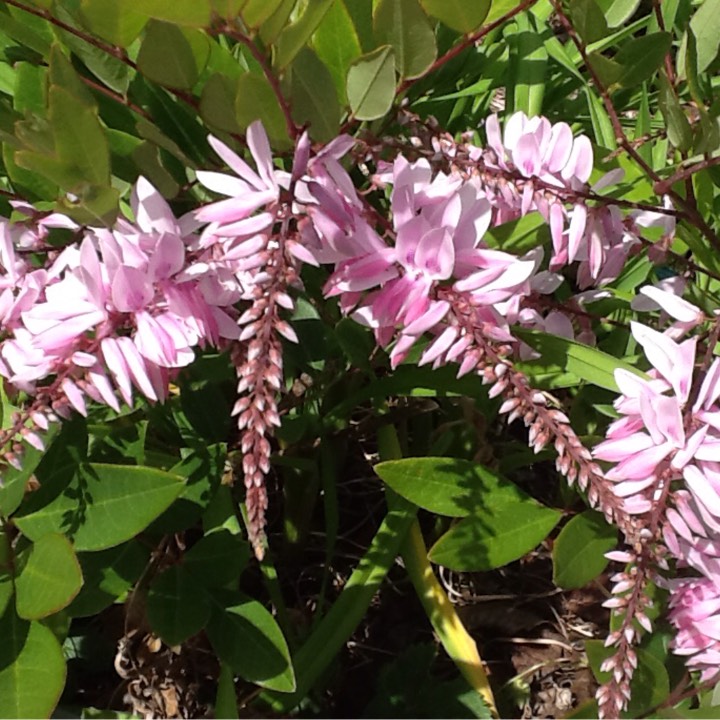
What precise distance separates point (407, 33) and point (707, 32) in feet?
0.99

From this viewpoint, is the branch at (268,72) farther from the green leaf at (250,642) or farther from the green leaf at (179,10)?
the green leaf at (250,642)

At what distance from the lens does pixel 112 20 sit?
1.59 ft

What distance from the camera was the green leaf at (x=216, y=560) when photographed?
70 centimetres

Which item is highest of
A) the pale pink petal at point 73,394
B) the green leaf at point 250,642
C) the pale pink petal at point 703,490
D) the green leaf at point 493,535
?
the pale pink petal at point 73,394

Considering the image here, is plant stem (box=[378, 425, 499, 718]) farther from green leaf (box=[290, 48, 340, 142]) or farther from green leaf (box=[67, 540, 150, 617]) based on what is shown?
green leaf (box=[290, 48, 340, 142])

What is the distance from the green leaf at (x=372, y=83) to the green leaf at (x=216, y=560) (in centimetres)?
37

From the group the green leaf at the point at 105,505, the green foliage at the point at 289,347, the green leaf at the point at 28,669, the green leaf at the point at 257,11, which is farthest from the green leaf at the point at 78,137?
the green leaf at the point at 28,669

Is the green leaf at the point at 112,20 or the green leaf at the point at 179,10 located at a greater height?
the green leaf at the point at 179,10

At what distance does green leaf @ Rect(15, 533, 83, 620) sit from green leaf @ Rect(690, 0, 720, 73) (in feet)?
1.98

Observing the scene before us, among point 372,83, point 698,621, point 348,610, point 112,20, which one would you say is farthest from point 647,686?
point 112,20

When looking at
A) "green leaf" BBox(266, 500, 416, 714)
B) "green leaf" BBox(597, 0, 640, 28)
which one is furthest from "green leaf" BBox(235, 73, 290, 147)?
"green leaf" BBox(266, 500, 416, 714)

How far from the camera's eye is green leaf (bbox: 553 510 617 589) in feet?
2.08

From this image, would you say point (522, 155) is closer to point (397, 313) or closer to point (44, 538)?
point (397, 313)

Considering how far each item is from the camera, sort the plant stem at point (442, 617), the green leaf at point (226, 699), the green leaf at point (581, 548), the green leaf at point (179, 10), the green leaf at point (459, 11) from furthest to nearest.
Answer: the plant stem at point (442, 617)
the green leaf at point (226, 699)
the green leaf at point (581, 548)
the green leaf at point (459, 11)
the green leaf at point (179, 10)
